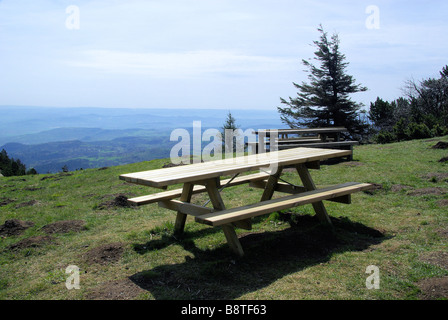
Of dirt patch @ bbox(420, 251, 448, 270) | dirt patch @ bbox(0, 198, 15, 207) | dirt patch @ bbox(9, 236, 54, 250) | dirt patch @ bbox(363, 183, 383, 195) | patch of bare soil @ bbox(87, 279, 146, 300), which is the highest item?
dirt patch @ bbox(363, 183, 383, 195)

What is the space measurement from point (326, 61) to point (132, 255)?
3385cm

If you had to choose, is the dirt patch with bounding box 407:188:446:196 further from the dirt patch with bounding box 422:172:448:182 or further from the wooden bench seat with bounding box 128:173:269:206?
the wooden bench seat with bounding box 128:173:269:206

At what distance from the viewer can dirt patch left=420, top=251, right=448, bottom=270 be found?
431 cm

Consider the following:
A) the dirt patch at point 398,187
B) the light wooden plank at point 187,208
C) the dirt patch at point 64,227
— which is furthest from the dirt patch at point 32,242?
the dirt patch at point 398,187

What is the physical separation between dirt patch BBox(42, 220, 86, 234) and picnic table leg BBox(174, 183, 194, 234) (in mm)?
1911

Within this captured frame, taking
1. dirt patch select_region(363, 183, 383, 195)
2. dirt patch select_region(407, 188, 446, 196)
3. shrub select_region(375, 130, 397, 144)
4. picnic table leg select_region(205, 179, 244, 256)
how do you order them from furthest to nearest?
shrub select_region(375, 130, 397, 144), dirt patch select_region(363, 183, 383, 195), dirt patch select_region(407, 188, 446, 196), picnic table leg select_region(205, 179, 244, 256)

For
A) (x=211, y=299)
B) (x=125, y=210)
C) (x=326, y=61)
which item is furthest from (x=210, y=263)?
(x=326, y=61)

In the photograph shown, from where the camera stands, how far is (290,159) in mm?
5645

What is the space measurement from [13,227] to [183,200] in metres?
3.43

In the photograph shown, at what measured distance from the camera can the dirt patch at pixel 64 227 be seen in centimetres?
642

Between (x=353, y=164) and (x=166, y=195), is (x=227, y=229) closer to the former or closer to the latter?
(x=166, y=195)

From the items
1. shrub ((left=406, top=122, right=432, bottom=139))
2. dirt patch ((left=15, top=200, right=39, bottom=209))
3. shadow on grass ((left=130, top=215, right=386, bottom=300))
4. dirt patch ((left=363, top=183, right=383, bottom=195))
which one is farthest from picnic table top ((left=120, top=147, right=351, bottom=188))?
shrub ((left=406, top=122, right=432, bottom=139))

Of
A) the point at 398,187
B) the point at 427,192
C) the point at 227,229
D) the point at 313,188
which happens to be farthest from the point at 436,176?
the point at 227,229
